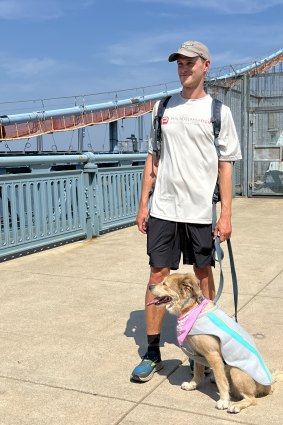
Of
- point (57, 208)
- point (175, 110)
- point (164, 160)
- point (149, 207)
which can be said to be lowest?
point (57, 208)

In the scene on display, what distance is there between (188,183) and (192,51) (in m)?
0.84

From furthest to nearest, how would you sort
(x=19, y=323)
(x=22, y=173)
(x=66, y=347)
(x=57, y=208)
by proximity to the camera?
1. (x=57, y=208)
2. (x=22, y=173)
3. (x=19, y=323)
4. (x=66, y=347)

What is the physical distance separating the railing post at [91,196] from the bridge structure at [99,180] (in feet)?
0.05

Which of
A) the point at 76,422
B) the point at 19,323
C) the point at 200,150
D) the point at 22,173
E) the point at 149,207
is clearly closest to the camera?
the point at 76,422

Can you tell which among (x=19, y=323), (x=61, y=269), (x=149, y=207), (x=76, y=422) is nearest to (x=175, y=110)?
(x=149, y=207)

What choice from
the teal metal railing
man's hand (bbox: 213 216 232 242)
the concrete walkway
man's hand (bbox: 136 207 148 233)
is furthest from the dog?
the teal metal railing

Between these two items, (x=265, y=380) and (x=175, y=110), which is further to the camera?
(x=175, y=110)

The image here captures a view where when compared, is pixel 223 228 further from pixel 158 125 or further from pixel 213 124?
pixel 158 125

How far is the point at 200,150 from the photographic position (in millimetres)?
3424

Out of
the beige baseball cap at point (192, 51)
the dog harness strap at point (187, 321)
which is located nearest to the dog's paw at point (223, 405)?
the dog harness strap at point (187, 321)

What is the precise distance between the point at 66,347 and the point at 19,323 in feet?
2.39

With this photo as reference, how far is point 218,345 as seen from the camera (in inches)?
117

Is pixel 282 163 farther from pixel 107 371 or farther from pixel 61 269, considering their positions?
pixel 107 371

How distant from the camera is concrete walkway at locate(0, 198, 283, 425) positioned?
9.75 feet
